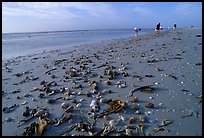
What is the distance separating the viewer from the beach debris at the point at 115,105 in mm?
5000

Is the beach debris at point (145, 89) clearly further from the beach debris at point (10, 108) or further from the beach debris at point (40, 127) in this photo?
the beach debris at point (10, 108)

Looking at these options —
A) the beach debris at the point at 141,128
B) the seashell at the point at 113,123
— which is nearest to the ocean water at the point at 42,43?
the seashell at the point at 113,123

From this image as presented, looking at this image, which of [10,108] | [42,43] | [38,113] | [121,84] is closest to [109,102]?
[121,84]

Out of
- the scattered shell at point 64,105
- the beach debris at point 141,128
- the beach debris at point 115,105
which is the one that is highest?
the beach debris at point 115,105

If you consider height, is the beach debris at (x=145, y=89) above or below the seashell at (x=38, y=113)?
above

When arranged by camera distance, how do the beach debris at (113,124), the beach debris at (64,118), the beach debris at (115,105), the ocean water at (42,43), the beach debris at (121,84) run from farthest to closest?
1. the ocean water at (42,43)
2. the beach debris at (121,84)
3. the beach debris at (115,105)
4. the beach debris at (64,118)
5. the beach debris at (113,124)

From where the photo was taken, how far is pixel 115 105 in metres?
5.19

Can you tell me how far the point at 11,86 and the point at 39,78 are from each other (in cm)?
96

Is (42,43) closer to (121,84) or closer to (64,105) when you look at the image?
(121,84)

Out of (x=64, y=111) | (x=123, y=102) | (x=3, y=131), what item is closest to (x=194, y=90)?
(x=123, y=102)

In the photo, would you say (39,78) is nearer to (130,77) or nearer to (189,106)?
(130,77)

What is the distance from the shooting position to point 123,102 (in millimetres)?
5242

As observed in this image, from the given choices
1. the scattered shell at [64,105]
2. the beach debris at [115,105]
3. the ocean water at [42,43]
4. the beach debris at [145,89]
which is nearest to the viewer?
the beach debris at [115,105]

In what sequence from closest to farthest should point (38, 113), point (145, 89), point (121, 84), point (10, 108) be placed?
point (38, 113) < point (10, 108) < point (145, 89) < point (121, 84)
